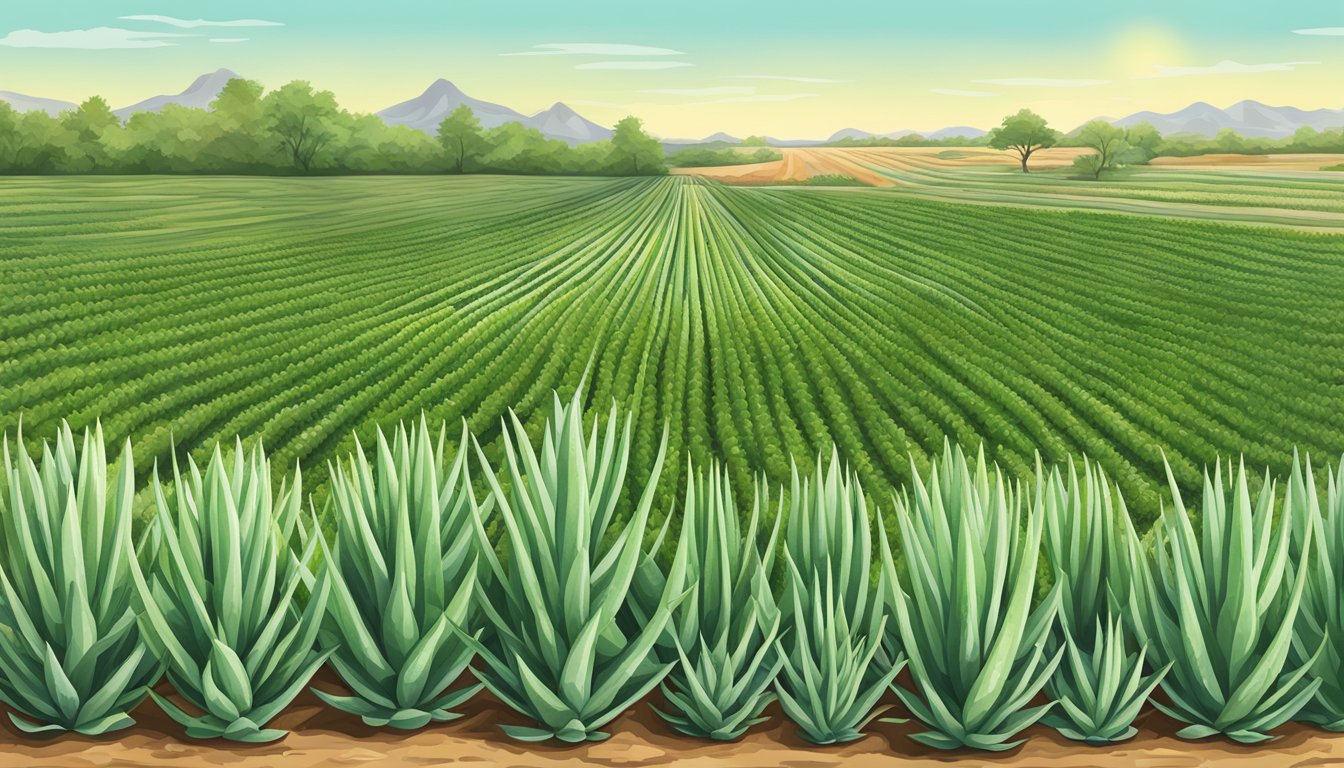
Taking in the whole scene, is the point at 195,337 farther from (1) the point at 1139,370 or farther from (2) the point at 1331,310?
(2) the point at 1331,310

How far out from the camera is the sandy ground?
1.79m

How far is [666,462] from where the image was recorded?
12.1 feet

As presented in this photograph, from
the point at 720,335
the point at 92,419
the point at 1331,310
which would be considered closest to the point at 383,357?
the point at 92,419

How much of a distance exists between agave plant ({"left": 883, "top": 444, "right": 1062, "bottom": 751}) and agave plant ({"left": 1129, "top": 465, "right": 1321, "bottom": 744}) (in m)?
0.29

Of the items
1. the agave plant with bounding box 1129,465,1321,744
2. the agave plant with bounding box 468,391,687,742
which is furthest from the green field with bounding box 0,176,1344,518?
the agave plant with bounding box 468,391,687,742

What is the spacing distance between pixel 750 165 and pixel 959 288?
4.28 ft

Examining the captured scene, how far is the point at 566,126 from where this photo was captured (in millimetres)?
4254

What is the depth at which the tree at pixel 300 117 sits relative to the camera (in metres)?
4.05

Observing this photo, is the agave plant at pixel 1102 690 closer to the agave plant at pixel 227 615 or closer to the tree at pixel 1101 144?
the agave plant at pixel 227 615

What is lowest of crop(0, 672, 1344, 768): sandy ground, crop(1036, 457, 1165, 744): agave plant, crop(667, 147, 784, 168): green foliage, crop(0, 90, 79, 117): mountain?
crop(0, 672, 1344, 768): sandy ground

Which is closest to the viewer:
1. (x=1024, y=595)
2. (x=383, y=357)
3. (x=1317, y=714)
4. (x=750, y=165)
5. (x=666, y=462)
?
(x=1024, y=595)

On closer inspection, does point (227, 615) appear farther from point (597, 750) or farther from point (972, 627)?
point (972, 627)

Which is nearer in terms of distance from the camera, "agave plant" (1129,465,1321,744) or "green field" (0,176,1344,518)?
"agave plant" (1129,465,1321,744)

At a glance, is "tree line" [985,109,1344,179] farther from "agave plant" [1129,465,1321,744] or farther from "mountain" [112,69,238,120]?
"mountain" [112,69,238,120]
